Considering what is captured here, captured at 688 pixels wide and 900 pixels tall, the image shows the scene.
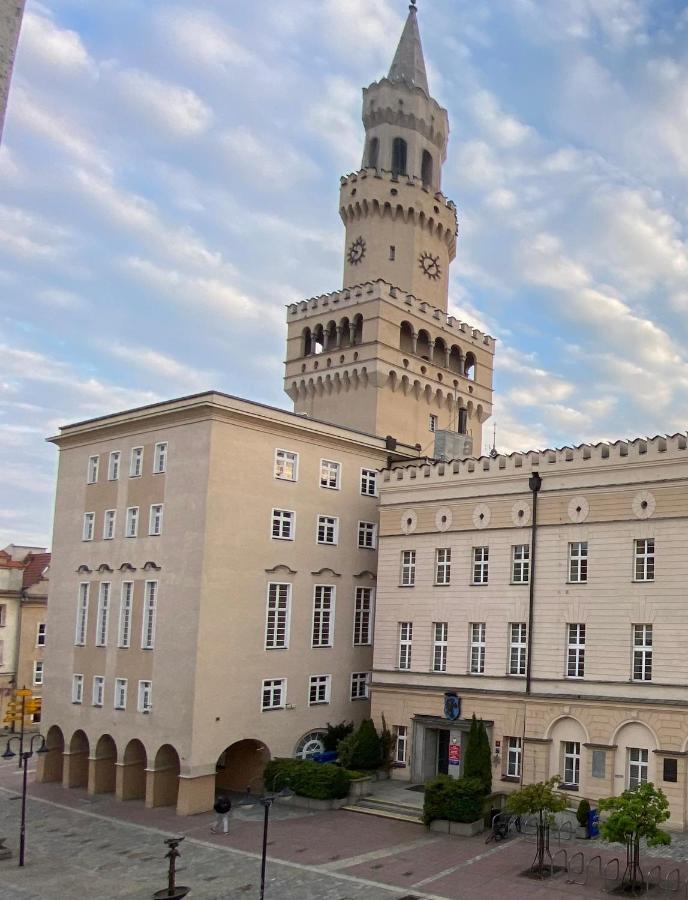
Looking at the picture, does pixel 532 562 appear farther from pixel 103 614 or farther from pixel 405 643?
pixel 103 614

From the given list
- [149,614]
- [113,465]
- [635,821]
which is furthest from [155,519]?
[635,821]

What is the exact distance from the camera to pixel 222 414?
4438 cm

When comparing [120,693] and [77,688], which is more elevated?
[120,693]

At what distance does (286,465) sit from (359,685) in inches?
536

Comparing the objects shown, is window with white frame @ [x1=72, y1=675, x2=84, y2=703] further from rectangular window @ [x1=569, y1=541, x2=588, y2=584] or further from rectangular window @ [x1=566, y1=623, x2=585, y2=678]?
rectangular window @ [x1=569, y1=541, x2=588, y2=584]

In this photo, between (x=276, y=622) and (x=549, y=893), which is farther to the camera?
(x=276, y=622)

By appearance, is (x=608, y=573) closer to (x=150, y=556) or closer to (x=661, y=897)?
(x=661, y=897)

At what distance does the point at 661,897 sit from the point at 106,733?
28909 mm

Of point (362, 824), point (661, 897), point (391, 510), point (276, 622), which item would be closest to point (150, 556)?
point (276, 622)

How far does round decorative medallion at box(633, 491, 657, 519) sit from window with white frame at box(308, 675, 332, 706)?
63.7ft

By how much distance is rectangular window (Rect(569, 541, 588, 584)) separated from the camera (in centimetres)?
4044

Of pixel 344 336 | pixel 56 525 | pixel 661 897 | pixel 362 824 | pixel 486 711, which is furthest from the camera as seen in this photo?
pixel 344 336

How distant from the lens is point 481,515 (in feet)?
146

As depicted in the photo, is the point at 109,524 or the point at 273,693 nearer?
the point at 273,693
